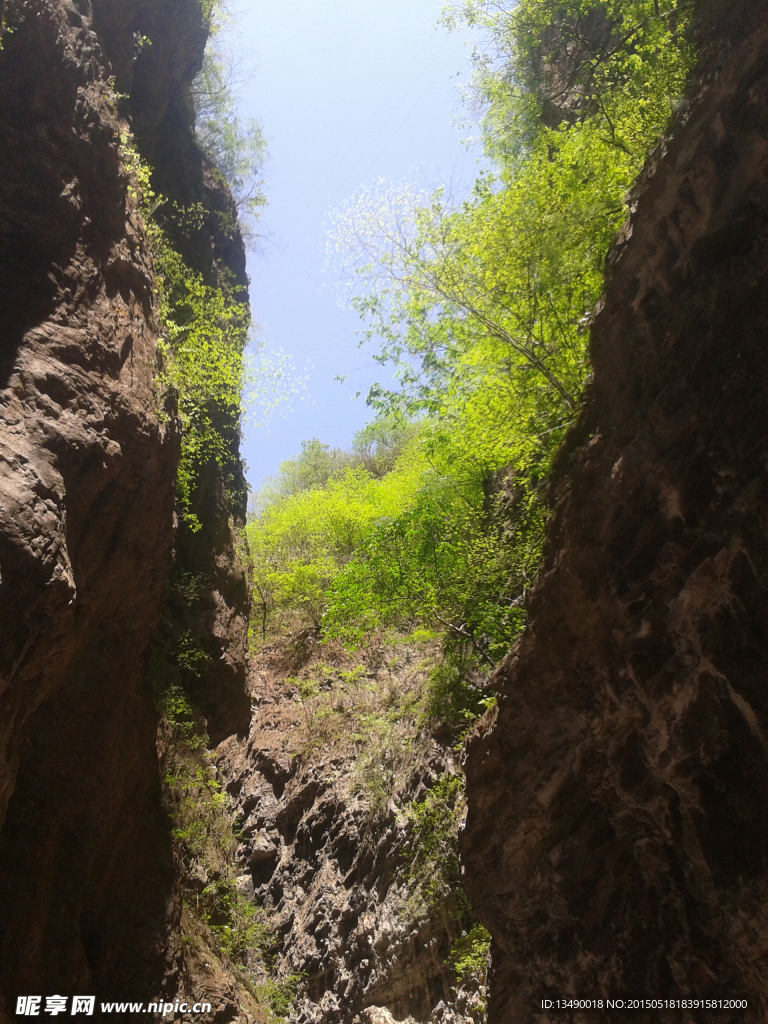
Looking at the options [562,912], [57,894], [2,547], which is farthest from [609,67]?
[57,894]

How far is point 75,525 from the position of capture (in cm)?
659

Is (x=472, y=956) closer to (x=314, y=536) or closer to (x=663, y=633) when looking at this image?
(x=663, y=633)

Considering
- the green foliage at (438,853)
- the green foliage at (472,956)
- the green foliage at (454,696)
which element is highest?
the green foliage at (454,696)

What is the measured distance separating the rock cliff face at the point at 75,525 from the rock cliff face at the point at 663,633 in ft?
16.7

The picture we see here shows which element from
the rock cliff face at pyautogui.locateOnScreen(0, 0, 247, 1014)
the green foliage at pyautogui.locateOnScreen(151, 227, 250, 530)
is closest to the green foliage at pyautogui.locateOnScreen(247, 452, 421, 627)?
the green foliage at pyautogui.locateOnScreen(151, 227, 250, 530)

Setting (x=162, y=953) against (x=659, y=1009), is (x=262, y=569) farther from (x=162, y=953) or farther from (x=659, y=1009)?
(x=659, y=1009)

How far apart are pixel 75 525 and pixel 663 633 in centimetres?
603

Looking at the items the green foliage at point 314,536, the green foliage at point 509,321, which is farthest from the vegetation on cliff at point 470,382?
the green foliage at point 314,536

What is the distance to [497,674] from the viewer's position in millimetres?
7895

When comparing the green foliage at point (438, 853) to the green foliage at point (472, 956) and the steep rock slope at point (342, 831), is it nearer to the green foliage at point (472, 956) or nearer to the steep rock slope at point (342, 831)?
the steep rock slope at point (342, 831)

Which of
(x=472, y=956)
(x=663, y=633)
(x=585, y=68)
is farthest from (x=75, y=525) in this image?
(x=585, y=68)

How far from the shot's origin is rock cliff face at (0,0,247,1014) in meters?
5.62

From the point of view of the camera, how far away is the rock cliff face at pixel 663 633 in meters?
5.57

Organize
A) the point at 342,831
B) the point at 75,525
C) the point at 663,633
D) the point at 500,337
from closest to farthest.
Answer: the point at 663,633 < the point at 75,525 < the point at 500,337 < the point at 342,831
